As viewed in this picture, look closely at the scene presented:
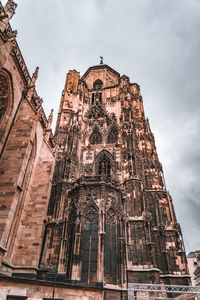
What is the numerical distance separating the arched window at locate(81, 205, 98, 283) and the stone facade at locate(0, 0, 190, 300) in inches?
2.0

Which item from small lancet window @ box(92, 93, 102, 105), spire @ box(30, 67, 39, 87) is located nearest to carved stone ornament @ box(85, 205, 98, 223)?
spire @ box(30, 67, 39, 87)

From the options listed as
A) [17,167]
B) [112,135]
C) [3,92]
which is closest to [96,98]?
[112,135]

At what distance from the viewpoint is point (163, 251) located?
50.6 feet

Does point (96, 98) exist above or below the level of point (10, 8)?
above

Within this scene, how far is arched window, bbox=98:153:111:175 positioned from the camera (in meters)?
19.5

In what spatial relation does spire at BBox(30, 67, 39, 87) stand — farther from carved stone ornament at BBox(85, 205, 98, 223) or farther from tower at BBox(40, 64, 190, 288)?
carved stone ornament at BBox(85, 205, 98, 223)

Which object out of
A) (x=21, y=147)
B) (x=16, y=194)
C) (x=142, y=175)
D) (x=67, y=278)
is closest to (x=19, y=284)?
(x=16, y=194)

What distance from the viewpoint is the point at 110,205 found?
14742 millimetres

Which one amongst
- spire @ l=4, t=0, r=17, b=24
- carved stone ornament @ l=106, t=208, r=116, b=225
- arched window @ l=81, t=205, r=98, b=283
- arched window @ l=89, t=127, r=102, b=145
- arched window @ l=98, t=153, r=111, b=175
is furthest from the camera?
arched window @ l=89, t=127, r=102, b=145

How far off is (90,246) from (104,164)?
8455mm

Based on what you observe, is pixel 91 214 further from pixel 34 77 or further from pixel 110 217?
pixel 34 77

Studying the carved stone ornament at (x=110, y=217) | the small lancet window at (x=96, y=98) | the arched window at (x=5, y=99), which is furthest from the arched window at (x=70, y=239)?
the small lancet window at (x=96, y=98)

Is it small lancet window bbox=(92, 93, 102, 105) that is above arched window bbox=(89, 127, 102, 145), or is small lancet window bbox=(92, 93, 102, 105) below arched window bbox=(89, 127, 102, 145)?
above

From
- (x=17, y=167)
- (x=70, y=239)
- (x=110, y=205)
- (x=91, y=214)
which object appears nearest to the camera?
(x=17, y=167)
